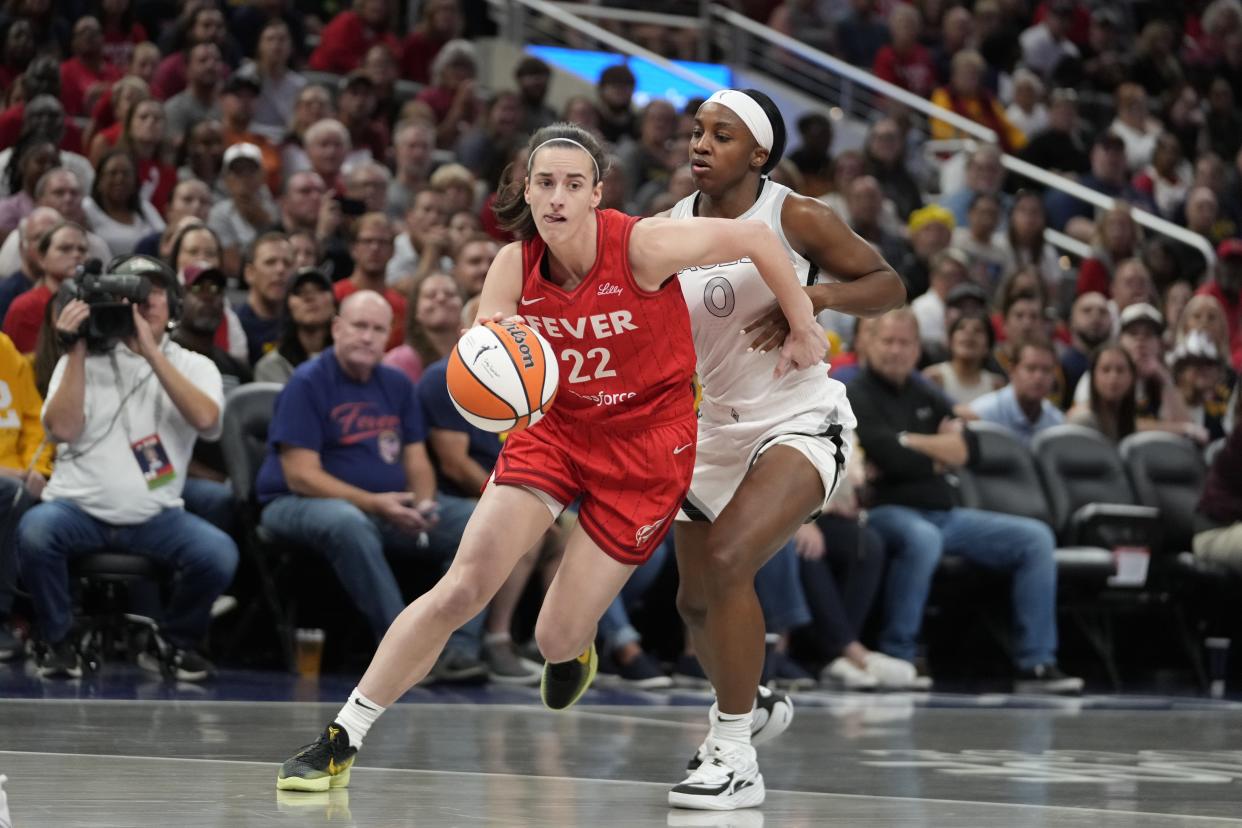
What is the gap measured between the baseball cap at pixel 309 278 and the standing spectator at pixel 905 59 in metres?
8.43

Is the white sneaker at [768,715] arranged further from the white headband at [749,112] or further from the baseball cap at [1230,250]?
the baseball cap at [1230,250]

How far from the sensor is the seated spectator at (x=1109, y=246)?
1348 cm

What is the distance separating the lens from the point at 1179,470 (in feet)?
34.3

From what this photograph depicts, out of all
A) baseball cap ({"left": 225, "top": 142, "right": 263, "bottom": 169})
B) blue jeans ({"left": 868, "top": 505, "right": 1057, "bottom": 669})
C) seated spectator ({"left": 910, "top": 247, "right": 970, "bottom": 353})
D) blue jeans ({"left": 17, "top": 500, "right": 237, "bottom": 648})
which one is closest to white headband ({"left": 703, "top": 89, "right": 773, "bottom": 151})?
blue jeans ({"left": 17, "top": 500, "right": 237, "bottom": 648})

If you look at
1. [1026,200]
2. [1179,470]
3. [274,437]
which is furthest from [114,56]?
[1179,470]

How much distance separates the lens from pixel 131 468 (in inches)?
313

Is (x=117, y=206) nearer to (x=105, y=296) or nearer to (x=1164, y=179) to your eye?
(x=105, y=296)

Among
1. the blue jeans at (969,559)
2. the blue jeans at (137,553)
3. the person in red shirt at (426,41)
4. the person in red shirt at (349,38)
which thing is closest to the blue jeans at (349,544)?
the blue jeans at (137,553)

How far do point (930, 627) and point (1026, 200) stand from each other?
4.05m

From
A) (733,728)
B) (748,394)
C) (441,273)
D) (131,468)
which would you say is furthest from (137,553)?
(733,728)

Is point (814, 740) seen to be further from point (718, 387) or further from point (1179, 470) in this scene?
point (1179, 470)

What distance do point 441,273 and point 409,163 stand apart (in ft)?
9.42

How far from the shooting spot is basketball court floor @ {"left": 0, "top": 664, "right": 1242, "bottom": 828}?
16.2ft

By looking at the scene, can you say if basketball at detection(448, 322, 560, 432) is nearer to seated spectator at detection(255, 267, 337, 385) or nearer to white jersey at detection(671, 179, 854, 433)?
white jersey at detection(671, 179, 854, 433)
